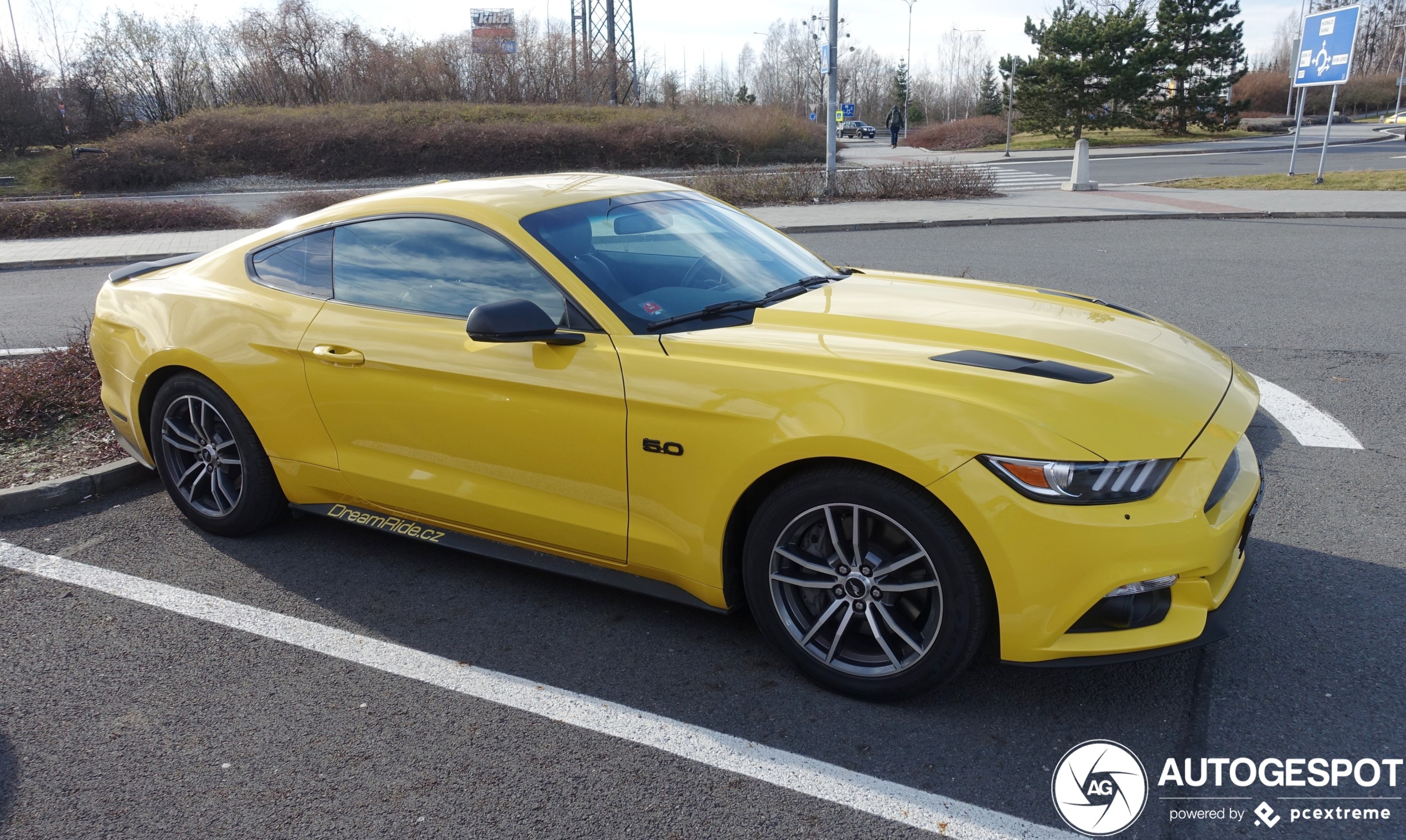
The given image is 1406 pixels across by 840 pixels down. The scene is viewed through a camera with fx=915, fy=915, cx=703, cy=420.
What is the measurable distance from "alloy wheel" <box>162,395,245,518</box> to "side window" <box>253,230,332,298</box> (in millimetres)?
649

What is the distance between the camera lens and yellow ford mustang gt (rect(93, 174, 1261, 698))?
2.51m

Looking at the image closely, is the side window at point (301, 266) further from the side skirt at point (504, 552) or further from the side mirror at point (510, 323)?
the side mirror at point (510, 323)

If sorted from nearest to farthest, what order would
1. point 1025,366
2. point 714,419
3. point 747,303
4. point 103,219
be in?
point 1025,366, point 714,419, point 747,303, point 103,219

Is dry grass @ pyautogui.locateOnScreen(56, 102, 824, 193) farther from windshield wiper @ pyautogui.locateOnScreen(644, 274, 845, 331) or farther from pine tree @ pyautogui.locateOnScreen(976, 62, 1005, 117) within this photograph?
pine tree @ pyautogui.locateOnScreen(976, 62, 1005, 117)

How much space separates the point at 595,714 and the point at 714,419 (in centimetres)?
100

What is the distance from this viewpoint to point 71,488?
470cm

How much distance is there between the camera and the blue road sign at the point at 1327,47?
18.5m

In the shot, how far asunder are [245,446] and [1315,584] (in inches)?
173

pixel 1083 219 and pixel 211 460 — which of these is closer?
pixel 211 460

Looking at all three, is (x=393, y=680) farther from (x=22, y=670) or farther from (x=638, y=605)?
(x=22, y=670)

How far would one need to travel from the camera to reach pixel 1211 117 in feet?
157

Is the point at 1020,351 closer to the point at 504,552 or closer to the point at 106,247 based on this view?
the point at 504,552

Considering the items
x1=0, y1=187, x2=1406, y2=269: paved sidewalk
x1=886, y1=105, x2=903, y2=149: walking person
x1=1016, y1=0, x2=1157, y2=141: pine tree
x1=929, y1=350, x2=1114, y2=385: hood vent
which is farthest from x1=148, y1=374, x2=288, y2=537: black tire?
x1=1016, y1=0, x2=1157, y2=141: pine tree

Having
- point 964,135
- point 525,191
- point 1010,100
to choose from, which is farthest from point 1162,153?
point 525,191
